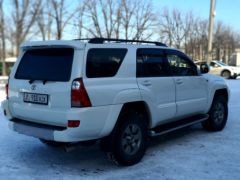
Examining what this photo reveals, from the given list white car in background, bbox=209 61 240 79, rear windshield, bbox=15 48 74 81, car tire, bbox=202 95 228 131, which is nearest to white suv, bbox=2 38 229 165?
rear windshield, bbox=15 48 74 81

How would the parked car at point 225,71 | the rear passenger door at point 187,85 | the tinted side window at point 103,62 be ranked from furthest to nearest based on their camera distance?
the parked car at point 225,71
the rear passenger door at point 187,85
the tinted side window at point 103,62

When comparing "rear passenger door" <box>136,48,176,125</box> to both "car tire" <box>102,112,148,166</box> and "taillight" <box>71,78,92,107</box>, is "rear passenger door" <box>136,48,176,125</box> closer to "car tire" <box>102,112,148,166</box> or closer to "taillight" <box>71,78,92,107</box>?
"car tire" <box>102,112,148,166</box>

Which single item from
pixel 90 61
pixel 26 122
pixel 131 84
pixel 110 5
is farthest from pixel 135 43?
pixel 110 5

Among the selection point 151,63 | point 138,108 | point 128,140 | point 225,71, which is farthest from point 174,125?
point 225,71

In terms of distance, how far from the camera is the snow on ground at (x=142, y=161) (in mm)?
4953

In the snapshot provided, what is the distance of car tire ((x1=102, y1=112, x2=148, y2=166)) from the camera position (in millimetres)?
5078

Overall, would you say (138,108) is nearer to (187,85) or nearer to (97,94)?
(97,94)

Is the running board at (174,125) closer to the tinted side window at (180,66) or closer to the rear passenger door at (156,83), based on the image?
the rear passenger door at (156,83)

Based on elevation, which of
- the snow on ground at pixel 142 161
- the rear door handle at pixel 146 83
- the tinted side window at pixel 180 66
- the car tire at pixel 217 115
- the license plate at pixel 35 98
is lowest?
the snow on ground at pixel 142 161

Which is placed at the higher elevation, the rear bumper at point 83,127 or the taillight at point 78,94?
the taillight at point 78,94

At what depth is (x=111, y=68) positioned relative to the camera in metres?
5.11

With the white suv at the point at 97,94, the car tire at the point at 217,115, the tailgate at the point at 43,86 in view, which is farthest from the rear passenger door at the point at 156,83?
the car tire at the point at 217,115

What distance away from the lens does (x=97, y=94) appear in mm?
4766

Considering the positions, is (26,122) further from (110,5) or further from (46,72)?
(110,5)
